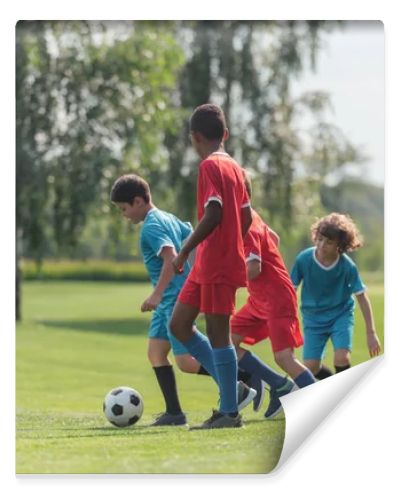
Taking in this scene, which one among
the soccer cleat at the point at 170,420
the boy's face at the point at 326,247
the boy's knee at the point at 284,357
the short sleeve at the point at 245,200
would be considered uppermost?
the short sleeve at the point at 245,200

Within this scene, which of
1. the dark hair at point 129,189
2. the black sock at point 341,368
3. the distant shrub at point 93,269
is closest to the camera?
the dark hair at point 129,189

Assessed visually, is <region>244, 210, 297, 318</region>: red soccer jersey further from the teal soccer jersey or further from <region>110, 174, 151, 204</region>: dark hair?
<region>110, 174, 151, 204</region>: dark hair

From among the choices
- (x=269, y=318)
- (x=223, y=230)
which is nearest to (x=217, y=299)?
(x=223, y=230)

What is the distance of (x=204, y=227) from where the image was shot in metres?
4.79

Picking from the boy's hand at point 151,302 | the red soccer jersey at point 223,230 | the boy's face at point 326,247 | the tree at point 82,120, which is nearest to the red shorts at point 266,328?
the boy's face at point 326,247

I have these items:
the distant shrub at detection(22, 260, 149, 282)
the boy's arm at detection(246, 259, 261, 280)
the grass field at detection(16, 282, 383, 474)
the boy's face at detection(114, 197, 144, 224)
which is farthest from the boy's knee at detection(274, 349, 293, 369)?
the distant shrub at detection(22, 260, 149, 282)

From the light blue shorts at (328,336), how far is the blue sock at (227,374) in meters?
1.03

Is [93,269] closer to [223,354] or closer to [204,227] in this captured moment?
[223,354]

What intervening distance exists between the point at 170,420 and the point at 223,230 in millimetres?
1261

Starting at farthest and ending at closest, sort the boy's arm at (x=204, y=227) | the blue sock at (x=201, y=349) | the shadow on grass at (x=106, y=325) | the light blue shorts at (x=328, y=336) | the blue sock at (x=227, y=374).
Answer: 1. the shadow on grass at (x=106, y=325)
2. the light blue shorts at (x=328, y=336)
3. the blue sock at (x=201, y=349)
4. the blue sock at (x=227, y=374)
5. the boy's arm at (x=204, y=227)

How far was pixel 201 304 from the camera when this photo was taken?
4.98 m

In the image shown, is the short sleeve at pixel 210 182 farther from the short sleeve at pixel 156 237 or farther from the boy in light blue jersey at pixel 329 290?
the boy in light blue jersey at pixel 329 290

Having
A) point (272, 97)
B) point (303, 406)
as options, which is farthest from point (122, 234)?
point (303, 406)

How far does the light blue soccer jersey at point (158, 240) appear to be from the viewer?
541 centimetres
